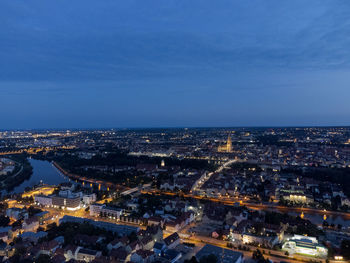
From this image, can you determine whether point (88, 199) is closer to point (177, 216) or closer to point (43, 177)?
point (177, 216)

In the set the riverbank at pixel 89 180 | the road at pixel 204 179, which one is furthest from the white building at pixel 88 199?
the road at pixel 204 179

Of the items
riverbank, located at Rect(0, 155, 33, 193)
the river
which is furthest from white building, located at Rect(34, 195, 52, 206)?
riverbank, located at Rect(0, 155, 33, 193)

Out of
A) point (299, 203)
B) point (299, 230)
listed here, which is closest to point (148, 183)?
point (299, 203)

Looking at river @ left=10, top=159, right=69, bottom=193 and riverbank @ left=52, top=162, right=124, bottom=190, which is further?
river @ left=10, top=159, right=69, bottom=193

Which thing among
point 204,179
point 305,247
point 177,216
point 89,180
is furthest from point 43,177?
point 305,247

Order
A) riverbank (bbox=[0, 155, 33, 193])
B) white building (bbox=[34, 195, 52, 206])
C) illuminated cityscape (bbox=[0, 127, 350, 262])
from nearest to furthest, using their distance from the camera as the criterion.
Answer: illuminated cityscape (bbox=[0, 127, 350, 262]) → white building (bbox=[34, 195, 52, 206]) → riverbank (bbox=[0, 155, 33, 193])

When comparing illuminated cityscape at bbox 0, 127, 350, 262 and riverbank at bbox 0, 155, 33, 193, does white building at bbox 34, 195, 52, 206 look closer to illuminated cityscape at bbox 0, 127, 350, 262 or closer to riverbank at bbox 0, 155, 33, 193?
→ illuminated cityscape at bbox 0, 127, 350, 262

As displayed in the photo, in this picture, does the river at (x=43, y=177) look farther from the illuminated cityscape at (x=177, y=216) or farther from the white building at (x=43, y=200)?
the white building at (x=43, y=200)

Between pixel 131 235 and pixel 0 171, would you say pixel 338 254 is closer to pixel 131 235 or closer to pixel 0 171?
pixel 131 235
